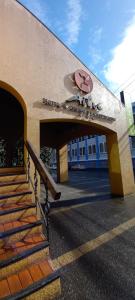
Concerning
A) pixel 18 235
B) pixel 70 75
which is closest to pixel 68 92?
pixel 70 75

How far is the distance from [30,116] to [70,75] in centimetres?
304

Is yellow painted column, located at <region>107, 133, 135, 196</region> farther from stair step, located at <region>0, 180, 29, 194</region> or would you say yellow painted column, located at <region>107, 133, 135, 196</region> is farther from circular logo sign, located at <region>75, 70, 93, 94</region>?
stair step, located at <region>0, 180, 29, 194</region>

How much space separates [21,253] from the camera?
2.56 m

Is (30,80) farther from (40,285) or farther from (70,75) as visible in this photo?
(40,285)

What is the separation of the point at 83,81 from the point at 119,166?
4513 millimetres

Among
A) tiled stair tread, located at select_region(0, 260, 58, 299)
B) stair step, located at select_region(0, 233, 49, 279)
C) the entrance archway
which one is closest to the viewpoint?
tiled stair tread, located at select_region(0, 260, 58, 299)

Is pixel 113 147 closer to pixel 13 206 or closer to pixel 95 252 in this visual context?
pixel 95 252

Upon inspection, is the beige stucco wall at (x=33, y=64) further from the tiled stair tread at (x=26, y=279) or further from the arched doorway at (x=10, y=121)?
the tiled stair tread at (x=26, y=279)

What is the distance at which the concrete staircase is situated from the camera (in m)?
2.21

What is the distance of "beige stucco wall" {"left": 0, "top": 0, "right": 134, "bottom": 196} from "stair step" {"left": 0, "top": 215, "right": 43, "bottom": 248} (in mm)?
2469

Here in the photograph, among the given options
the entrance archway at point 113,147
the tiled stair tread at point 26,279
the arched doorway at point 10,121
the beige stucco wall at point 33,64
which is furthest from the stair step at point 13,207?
the arched doorway at point 10,121

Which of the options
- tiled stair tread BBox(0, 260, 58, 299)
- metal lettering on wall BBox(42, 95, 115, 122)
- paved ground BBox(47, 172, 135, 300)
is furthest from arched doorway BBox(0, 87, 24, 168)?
tiled stair tread BBox(0, 260, 58, 299)

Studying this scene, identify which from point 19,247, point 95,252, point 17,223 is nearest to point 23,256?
point 19,247

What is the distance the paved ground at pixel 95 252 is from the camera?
256 centimetres
